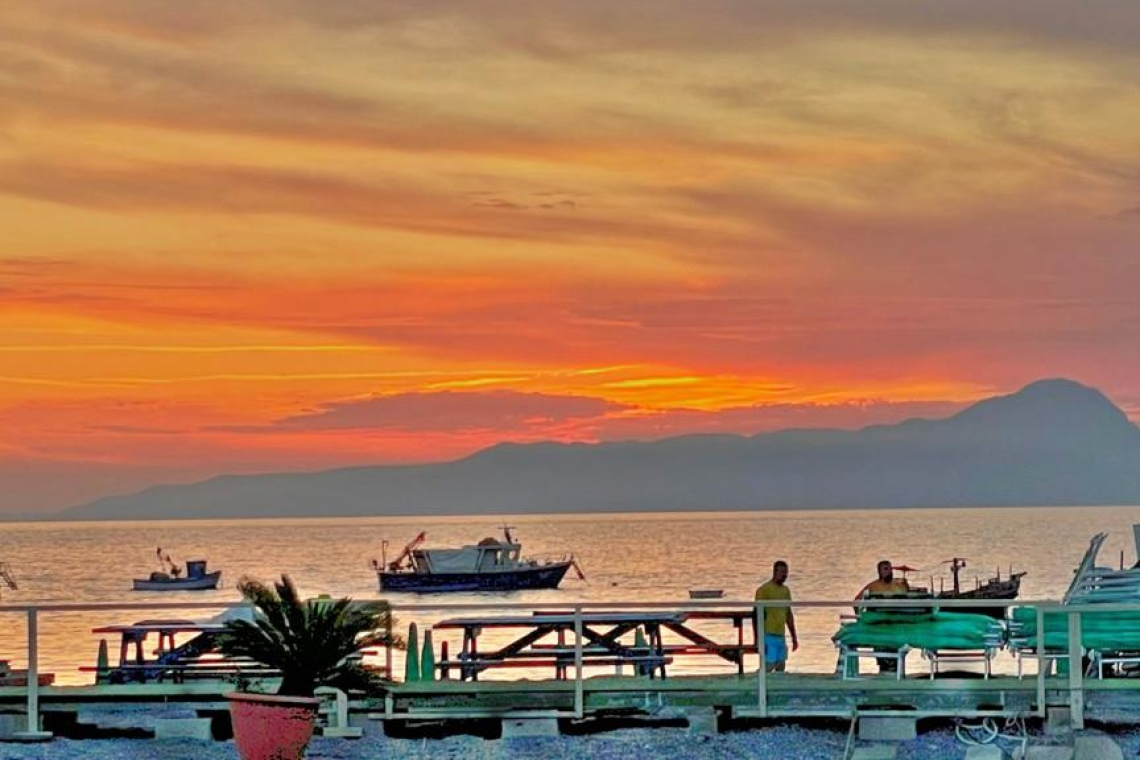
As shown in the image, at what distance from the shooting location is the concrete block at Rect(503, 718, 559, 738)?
66.3ft

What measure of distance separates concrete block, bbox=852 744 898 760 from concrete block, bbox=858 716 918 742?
0.32 m

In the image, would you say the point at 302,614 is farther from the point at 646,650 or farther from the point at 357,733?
the point at 646,650

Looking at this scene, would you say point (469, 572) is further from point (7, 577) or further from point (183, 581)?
point (7, 577)

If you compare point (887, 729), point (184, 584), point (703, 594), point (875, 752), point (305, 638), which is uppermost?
point (184, 584)

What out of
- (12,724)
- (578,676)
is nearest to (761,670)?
(578,676)

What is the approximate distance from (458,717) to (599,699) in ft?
4.31

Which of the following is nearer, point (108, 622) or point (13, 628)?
point (13, 628)

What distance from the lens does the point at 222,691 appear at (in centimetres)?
2109

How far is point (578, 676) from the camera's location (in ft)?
66.8

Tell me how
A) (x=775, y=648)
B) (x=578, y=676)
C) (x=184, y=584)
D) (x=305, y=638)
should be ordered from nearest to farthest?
(x=305, y=638)
(x=578, y=676)
(x=775, y=648)
(x=184, y=584)

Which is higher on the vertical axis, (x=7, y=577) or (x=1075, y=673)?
(x=7, y=577)

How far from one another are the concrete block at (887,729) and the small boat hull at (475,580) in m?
115

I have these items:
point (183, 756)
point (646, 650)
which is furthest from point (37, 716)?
point (646, 650)

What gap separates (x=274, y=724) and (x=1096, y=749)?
669 cm
